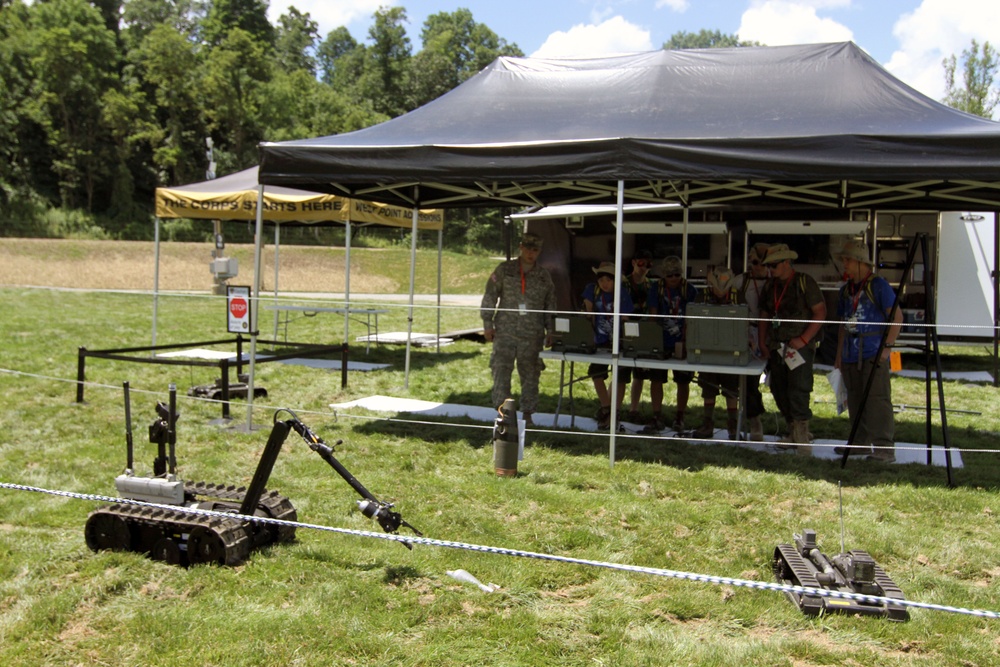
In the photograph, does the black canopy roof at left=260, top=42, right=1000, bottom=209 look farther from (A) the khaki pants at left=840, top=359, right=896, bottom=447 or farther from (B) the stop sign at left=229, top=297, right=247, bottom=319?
(A) the khaki pants at left=840, top=359, right=896, bottom=447

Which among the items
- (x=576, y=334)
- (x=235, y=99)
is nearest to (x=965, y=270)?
(x=576, y=334)

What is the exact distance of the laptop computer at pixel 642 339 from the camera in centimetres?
764

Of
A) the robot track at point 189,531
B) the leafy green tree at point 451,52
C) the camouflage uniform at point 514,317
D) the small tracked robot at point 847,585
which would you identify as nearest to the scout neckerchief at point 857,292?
the camouflage uniform at point 514,317

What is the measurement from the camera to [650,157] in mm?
6551

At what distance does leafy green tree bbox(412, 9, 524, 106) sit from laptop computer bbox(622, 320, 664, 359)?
2469 inches

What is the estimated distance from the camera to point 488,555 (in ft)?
15.8

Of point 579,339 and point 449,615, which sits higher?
point 579,339

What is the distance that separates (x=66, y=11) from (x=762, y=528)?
65.9 meters

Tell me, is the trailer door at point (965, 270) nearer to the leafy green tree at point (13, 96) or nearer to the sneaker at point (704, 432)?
the sneaker at point (704, 432)

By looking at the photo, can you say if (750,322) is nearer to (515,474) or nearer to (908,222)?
(515,474)

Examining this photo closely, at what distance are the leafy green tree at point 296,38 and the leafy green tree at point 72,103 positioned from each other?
147ft

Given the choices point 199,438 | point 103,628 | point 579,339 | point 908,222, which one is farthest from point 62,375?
point 908,222

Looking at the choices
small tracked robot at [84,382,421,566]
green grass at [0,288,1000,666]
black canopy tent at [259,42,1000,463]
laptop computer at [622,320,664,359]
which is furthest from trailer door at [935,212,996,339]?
small tracked robot at [84,382,421,566]

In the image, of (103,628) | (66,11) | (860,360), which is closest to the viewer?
(103,628)
